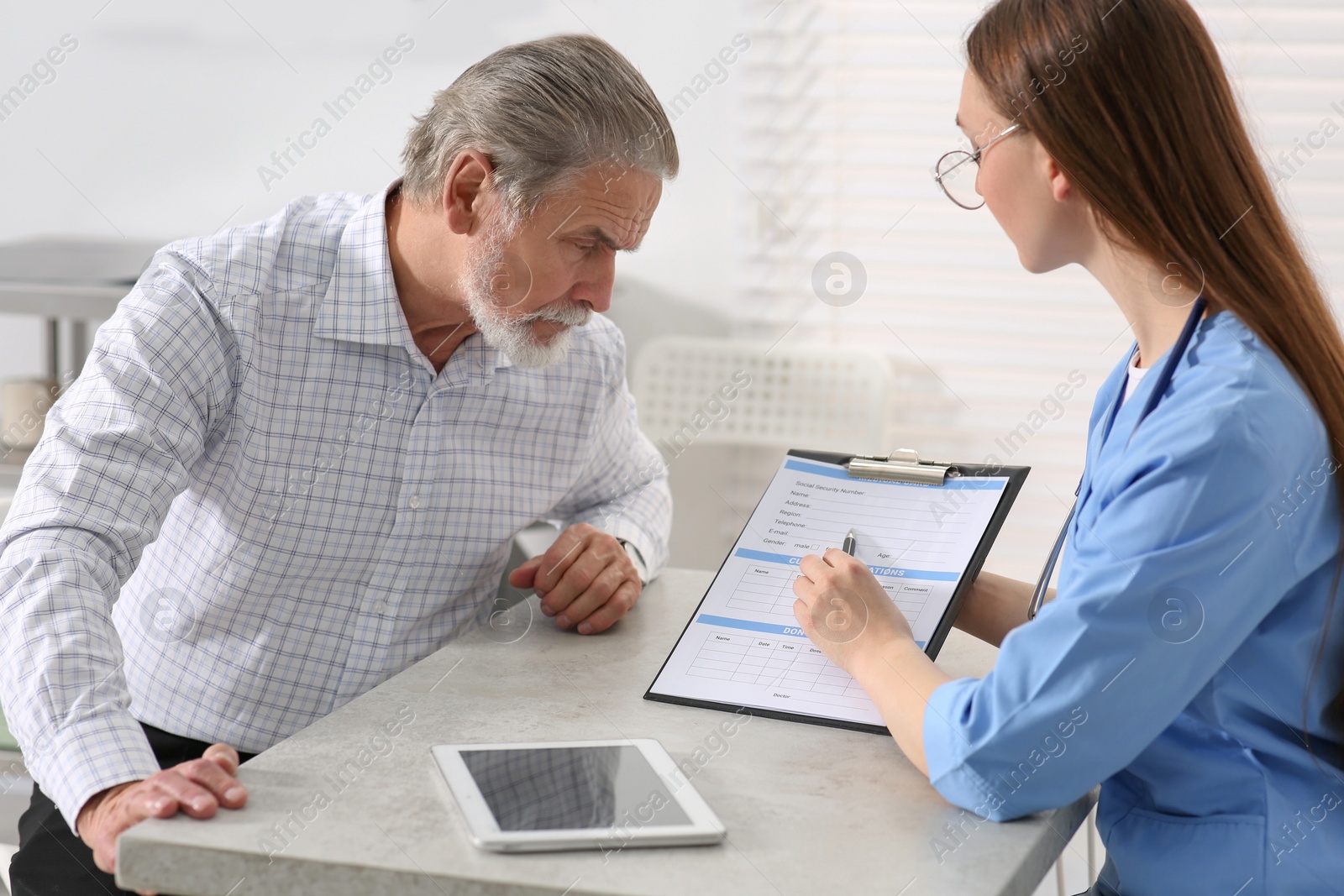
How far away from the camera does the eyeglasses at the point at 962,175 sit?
1.06 metres

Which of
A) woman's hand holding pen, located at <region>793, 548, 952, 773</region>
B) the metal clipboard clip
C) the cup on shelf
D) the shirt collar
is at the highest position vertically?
the shirt collar

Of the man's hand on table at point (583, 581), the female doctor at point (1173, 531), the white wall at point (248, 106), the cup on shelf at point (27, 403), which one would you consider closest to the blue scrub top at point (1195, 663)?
the female doctor at point (1173, 531)

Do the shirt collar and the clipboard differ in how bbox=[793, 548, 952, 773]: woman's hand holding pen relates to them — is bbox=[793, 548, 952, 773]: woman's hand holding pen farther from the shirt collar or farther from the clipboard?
the shirt collar

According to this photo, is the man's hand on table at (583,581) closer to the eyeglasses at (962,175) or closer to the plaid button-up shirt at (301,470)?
the plaid button-up shirt at (301,470)

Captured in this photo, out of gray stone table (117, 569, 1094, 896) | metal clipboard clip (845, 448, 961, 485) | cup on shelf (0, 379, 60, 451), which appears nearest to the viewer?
gray stone table (117, 569, 1094, 896)

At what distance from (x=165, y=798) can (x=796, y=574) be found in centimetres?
59

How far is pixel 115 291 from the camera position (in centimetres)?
221

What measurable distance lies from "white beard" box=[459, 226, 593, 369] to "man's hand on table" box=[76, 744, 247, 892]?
0.60 m

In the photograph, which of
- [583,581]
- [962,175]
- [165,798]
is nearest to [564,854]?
[165,798]

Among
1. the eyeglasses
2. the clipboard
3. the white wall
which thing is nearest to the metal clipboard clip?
the clipboard

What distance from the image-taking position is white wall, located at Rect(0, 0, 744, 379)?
2.65 metres

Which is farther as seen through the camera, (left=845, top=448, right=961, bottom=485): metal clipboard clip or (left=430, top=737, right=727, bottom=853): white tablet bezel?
(left=845, top=448, right=961, bottom=485): metal clipboard clip

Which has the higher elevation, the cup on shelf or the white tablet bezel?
the white tablet bezel

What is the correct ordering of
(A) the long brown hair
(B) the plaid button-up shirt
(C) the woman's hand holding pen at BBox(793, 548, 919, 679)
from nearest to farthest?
(A) the long brown hair
(C) the woman's hand holding pen at BBox(793, 548, 919, 679)
(B) the plaid button-up shirt
